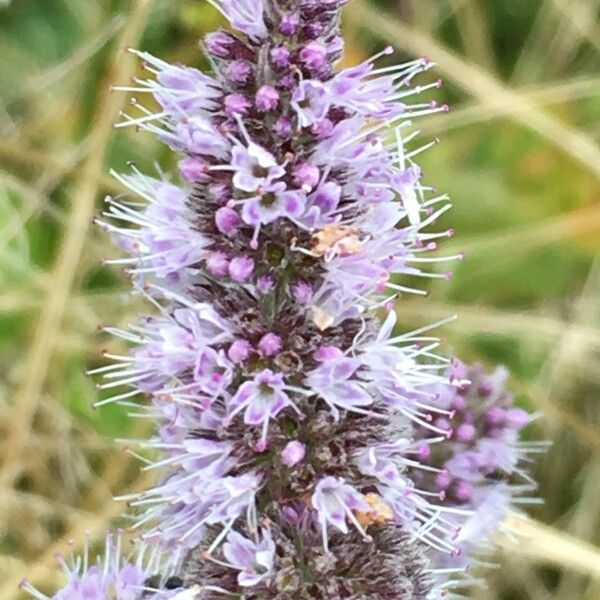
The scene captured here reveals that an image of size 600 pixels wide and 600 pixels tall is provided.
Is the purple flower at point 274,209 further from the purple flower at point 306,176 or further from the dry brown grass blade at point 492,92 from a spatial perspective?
the dry brown grass blade at point 492,92

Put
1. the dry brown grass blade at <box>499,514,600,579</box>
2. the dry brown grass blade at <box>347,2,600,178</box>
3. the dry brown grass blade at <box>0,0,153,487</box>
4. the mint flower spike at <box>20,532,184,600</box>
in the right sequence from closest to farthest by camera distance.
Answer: the mint flower spike at <box>20,532,184,600</box>, the dry brown grass blade at <box>499,514,600,579</box>, the dry brown grass blade at <box>0,0,153,487</box>, the dry brown grass blade at <box>347,2,600,178</box>

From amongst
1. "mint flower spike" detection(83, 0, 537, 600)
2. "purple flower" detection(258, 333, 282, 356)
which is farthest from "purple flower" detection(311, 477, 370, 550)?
"purple flower" detection(258, 333, 282, 356)

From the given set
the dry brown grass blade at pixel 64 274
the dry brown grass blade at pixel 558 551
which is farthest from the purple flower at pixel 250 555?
the dry brown grass blade at pixel 64 274

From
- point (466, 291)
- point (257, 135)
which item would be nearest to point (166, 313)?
point (257, 135)

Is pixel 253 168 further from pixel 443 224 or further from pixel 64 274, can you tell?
pixel 443 224

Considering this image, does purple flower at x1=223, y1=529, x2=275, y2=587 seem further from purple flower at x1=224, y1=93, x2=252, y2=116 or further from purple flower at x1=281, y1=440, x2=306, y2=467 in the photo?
purple flower at x1=224, y1=93, x2=252, y2=116

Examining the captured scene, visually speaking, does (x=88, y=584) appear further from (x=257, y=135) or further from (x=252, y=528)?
(x=257, y=135)

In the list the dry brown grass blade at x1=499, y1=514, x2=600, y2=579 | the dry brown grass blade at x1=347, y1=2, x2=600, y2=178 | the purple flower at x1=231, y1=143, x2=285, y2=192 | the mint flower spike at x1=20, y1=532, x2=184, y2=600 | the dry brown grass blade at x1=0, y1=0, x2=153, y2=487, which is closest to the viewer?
the purple flower at x1=231, y1=143, x2=285, y2=192

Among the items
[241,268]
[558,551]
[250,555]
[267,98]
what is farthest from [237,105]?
[558,551]
